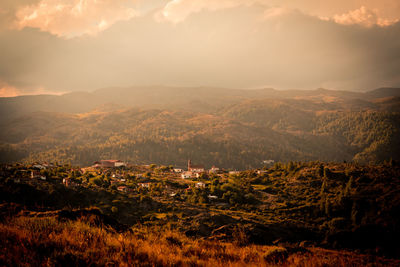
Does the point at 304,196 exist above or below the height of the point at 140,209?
below

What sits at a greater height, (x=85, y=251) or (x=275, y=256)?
(x=85, y=251)

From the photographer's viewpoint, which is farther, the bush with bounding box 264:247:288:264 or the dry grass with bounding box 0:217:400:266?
the bush with bounding box 264:247:288:264

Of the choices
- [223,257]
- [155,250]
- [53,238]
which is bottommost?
[223,257]

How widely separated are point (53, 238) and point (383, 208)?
8058 centimetres

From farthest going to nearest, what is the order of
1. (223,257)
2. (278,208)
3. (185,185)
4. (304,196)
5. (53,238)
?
1. (185,185)
2. (304,196)
3. (278,208)
4. (223,257)
5. (53,238)

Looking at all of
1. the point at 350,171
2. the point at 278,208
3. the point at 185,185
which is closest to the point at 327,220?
the point at 278,208

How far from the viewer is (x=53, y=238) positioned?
663 centimetres

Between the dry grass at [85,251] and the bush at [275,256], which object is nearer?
the dry grass at [85,251]

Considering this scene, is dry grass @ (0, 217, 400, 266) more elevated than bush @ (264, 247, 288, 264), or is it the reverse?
dry grass @ (0, 217, 400, 266)

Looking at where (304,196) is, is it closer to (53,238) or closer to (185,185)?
(185,185)

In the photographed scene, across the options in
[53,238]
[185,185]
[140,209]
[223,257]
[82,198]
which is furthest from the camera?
[185,185]

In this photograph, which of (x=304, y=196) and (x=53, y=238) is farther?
(x=304, y=196)

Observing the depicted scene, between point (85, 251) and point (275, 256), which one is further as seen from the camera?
point (275, 256)

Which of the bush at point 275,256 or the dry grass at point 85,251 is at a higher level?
the dry grass at point 85,251
